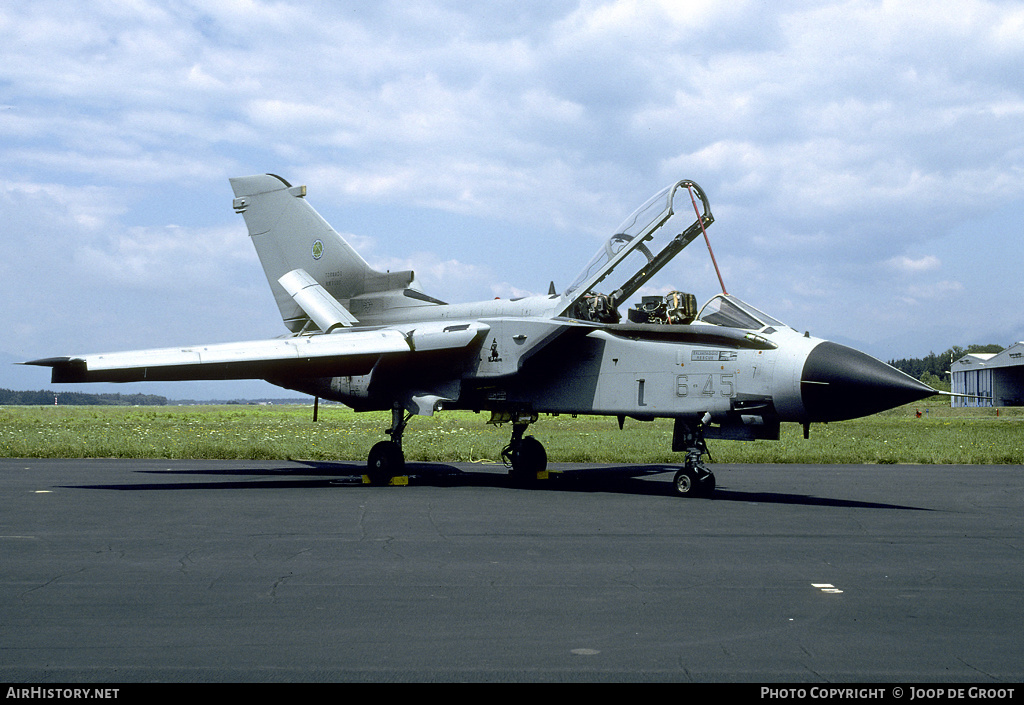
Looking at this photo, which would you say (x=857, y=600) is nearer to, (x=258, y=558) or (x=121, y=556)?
(x=258, y=558)

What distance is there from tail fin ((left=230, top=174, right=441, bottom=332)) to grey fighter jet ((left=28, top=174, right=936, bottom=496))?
12 cm

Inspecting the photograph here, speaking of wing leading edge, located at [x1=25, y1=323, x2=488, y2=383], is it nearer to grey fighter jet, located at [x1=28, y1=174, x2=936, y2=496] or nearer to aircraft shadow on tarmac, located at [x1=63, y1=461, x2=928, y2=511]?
grey fighter jet, located at [x1=28, y1=174, x2=936, y2=496]

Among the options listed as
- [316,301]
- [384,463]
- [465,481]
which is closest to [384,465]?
[384,463]

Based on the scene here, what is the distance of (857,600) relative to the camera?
6027mm

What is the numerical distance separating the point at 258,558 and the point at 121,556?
1.22 metres

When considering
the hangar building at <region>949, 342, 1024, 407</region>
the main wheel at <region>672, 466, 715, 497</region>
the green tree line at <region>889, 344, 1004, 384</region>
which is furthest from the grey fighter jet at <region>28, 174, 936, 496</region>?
the green tree line at <region>889, 344, 1004, 384</region>

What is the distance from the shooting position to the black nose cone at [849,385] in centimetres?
1129

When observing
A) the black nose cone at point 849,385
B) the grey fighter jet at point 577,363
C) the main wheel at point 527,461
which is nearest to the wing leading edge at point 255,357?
the grey fighter jet at point 577,363

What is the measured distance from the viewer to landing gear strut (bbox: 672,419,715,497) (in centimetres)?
1312

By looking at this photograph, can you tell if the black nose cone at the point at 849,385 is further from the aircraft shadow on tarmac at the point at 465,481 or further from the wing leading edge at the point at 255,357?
the wing leading edge at the point at 255,357

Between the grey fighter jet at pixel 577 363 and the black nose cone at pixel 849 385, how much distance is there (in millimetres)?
18

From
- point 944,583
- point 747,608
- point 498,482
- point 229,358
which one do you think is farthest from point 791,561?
point 229,358

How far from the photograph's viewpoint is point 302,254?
19641 mm

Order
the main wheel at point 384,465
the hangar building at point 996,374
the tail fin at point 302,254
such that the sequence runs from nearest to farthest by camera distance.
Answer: the main wheel at point 384,465 < the tail fin at point 302,254 < the hangar building at point 996,374
